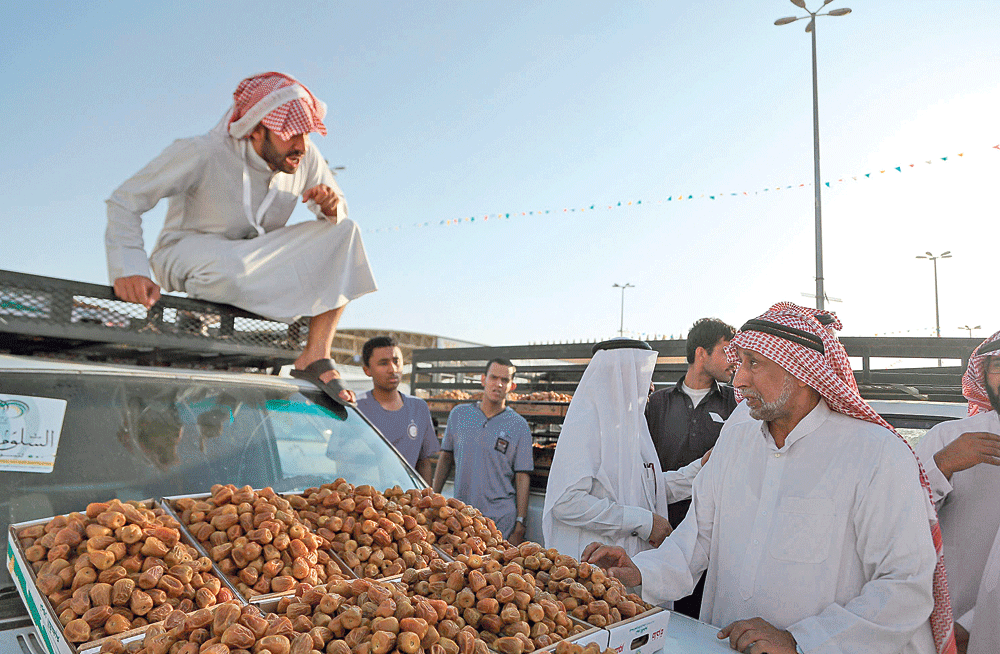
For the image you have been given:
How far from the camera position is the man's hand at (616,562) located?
8.11ft

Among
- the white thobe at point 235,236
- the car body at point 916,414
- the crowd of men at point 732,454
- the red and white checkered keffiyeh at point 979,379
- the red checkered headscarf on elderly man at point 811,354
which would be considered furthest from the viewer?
the car body at point 916,414

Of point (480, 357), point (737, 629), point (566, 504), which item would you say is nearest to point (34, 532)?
point (737, 629)

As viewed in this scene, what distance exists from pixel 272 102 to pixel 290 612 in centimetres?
206

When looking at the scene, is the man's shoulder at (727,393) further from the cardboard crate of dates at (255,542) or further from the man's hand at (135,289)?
the man's hand at (135,289)

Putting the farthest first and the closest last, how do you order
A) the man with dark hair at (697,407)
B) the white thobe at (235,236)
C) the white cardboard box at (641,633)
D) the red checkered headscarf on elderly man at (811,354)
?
the man with dark hair at (697,407)
the white thobe at (235,236)
the red checkered headscarf on elderly man at (811,354)
the white cardboard box at (641,633)

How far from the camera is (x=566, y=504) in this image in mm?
3584

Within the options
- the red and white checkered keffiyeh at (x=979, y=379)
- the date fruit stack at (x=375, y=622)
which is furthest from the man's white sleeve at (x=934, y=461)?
the date fruit stack at (x=375, y=622)

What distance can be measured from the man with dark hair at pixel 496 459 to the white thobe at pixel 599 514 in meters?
1.27

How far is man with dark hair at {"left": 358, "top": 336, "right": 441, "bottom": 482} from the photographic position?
4926mm

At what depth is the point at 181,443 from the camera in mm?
2461

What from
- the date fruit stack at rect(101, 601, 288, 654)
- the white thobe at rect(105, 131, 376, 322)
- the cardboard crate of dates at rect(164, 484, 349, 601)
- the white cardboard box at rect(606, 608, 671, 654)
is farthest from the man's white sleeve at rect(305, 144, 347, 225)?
the white cardboard box at rect(606, 608, 671, 654)

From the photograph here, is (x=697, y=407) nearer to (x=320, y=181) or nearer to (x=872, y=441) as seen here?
(x=872, y=441)

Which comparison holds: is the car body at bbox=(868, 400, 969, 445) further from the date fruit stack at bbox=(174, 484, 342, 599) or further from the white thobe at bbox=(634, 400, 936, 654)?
the date fruit stack at bbox=(174, 484, 342, 599)

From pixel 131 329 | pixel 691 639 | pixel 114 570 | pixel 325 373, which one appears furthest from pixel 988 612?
pixel 131 329
